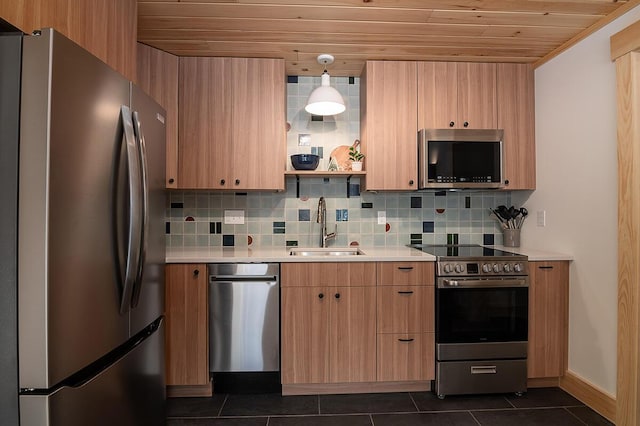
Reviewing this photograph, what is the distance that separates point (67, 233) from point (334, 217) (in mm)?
2052

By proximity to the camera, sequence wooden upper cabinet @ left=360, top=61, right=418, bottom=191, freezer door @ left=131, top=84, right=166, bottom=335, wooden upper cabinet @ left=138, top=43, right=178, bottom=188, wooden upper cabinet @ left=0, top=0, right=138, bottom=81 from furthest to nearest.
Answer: wooden upper cabinet @ left=360, top=61, right=418, bottom=191 < wooden upper cabinet @ left=138, top=43, right=178, bottom=188 < freezer door @ left=131, top=84, right=166, bottom=335 < wooden upper cabinet @ left=0, top=0, right=138, bottom=81

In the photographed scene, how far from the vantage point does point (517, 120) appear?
266 cm

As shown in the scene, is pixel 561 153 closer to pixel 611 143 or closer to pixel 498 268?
pixel 611 143

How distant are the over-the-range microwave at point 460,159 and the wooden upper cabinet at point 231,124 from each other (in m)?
1.03

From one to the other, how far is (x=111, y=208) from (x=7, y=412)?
2.05 feet

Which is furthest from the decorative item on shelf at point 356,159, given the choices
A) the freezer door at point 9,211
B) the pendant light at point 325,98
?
the freezer door at point 9,211

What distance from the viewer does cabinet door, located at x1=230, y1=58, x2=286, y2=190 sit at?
2531 millimetres

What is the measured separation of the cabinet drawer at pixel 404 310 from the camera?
2273mm

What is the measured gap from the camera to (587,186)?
2.21 m

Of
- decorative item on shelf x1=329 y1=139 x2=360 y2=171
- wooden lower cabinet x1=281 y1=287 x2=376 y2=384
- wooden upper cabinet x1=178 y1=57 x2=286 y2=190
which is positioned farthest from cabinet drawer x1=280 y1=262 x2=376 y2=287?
decorative item on shelf x1=329 y1=139 x2=360 y2=171

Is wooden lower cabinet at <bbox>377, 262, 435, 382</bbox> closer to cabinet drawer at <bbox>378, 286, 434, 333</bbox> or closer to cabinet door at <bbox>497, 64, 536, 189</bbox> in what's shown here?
cabinet drawer at <bbox>378, 286, 434, 333</bbox>

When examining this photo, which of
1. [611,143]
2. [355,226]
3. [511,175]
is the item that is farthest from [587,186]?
[355,226]

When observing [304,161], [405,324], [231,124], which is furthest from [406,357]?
[231,124]

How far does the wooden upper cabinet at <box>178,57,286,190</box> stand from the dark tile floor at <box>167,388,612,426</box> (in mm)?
1408
